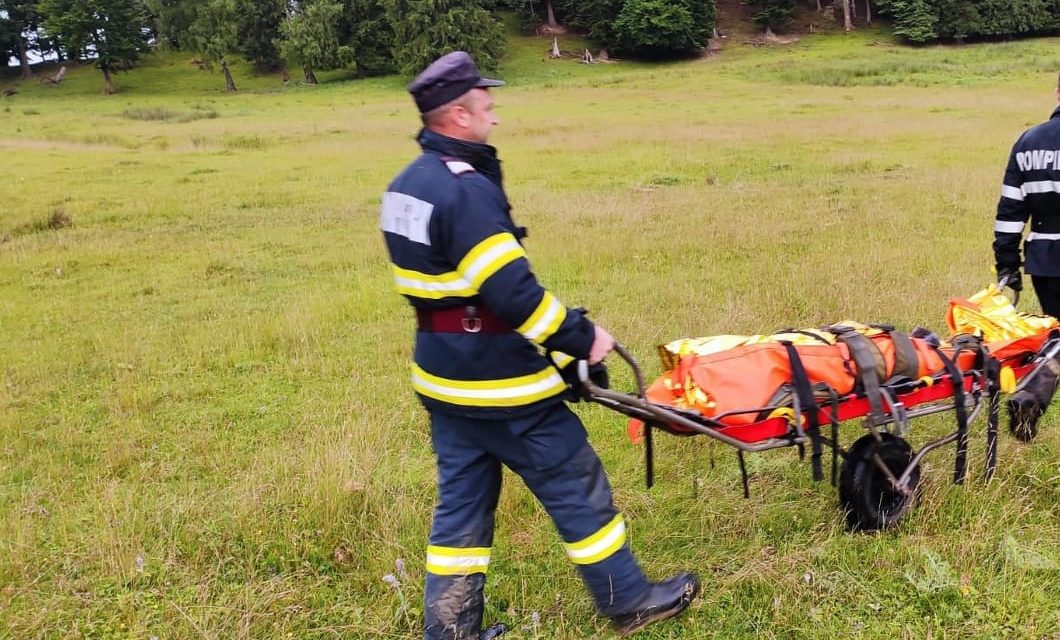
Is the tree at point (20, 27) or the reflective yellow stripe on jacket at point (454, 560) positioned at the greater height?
the tree at point (20, 27)

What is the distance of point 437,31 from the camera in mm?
52531

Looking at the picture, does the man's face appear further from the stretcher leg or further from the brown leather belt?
the stretcher leg

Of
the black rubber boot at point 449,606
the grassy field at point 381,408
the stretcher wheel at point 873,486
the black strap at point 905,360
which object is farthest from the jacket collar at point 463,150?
the stretcher wheel at point 873,486

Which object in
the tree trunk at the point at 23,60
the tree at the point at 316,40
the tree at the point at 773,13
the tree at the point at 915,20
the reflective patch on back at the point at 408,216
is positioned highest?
the tree trunk at the point at 23,60

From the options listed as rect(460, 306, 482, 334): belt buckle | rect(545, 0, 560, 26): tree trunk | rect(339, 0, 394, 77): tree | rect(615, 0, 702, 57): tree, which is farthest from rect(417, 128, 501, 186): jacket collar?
rect(545, 0, 560, 26): tree trunk

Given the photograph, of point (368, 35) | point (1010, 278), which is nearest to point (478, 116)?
point (1010, 278)

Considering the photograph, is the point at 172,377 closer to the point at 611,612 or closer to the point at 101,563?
the point at 101,563

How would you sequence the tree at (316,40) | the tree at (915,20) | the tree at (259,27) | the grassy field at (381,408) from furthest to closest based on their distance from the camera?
the tree at (259,27)
the tree at (915,20)
the tree at (316,40)
the grassy field at (381,408)

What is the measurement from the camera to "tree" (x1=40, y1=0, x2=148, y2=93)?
5781 centimetres

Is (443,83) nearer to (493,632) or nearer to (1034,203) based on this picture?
(493,632)

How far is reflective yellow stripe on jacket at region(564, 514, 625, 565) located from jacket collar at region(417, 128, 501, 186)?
56.5 inches

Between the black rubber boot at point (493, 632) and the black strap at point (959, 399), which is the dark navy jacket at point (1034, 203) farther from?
the black rubber boot at point (493, 632)

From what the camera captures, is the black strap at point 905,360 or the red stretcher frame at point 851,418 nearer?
the red stretcher frame at point 851,418

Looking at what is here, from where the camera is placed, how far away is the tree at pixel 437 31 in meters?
52.6
